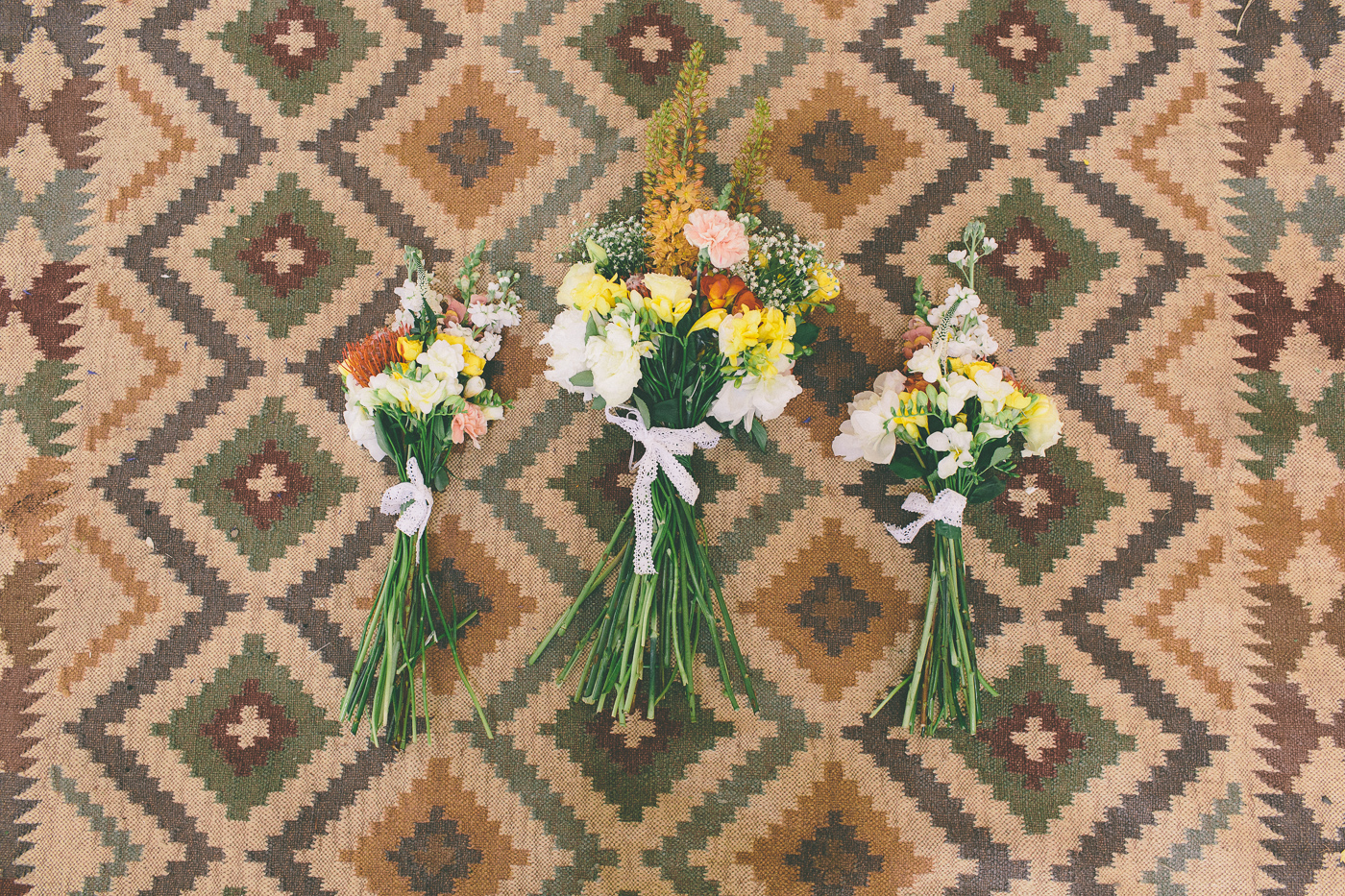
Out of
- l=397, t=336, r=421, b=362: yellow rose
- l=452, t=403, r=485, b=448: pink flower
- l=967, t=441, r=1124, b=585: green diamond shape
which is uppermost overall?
l=397, t=336, r=421, b=362: yellow rose

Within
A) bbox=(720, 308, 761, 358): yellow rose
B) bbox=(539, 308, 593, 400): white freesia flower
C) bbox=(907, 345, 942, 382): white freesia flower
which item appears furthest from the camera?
bbox=(907, 345, 942, 382): white freesia flower

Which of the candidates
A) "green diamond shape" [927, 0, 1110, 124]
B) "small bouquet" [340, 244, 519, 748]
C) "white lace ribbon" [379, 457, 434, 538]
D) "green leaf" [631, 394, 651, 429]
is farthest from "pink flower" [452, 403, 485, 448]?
"green diamond shape" [927, 0, 1110, 124]

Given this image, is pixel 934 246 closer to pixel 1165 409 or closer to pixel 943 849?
pixel 1165 409

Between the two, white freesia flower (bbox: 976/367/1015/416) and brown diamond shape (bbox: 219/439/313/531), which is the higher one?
white freesia flower (bbox: 976/367/1015/416)

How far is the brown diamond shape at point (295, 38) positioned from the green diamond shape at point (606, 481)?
42.7 inches

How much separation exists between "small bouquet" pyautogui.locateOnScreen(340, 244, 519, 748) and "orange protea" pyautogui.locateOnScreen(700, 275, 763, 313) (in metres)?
0.50

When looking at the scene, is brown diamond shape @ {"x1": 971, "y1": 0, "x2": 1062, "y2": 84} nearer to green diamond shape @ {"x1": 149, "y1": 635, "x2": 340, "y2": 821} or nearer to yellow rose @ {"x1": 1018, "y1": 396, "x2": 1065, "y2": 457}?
yellow rose @ {"x1": 1018, "y1": 396, "x2": 1065, "y2": 457}

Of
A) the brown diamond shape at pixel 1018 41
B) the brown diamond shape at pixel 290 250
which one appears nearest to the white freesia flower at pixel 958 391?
the brown diamond shape at pixel 1018 41

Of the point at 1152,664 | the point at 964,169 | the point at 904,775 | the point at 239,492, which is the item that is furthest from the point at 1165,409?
the point at 239,492

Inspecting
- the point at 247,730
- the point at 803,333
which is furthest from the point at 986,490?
the point at 247,730

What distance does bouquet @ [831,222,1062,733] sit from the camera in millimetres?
1355

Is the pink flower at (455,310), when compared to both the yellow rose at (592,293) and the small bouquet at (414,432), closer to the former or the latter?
the small bouquet at (414,432)

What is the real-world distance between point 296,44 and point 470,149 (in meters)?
0.47

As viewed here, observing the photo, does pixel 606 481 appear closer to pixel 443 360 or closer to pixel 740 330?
pixel 443 360
